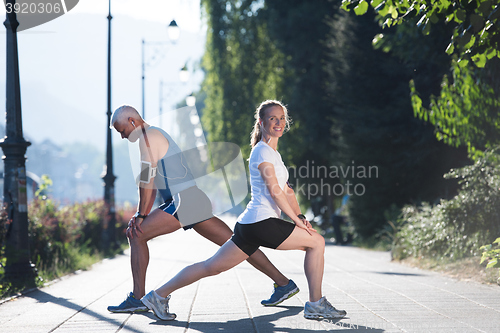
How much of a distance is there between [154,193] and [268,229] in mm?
1316

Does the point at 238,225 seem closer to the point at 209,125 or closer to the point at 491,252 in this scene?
the point at 491,252

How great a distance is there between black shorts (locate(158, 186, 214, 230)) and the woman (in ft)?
1.76

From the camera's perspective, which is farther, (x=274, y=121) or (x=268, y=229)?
(x=274, y=121)

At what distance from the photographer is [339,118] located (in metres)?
21.1

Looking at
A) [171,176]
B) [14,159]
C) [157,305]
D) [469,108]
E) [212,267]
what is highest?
Result: [469,108]

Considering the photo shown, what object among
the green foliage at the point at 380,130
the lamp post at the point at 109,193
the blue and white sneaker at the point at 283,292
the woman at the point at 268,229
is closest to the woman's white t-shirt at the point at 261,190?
the woman at the point at 268,229

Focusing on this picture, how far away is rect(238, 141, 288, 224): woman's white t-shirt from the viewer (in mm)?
5434

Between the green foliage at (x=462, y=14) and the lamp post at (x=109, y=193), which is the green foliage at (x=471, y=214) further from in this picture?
the lamp post at (x=109, y=193)

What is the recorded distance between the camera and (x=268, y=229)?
5426mm

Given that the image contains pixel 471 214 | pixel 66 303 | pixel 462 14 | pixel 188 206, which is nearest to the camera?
pixel 188 206

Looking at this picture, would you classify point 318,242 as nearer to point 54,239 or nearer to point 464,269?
point 464,269

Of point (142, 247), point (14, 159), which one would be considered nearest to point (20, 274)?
point (14, 159)

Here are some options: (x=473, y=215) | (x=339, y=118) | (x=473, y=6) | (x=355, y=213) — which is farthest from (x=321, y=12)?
(x=473, y=6)

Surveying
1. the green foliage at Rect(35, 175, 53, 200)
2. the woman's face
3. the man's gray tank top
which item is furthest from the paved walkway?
the green foliage at Rect(35, 175, 53, 200)
